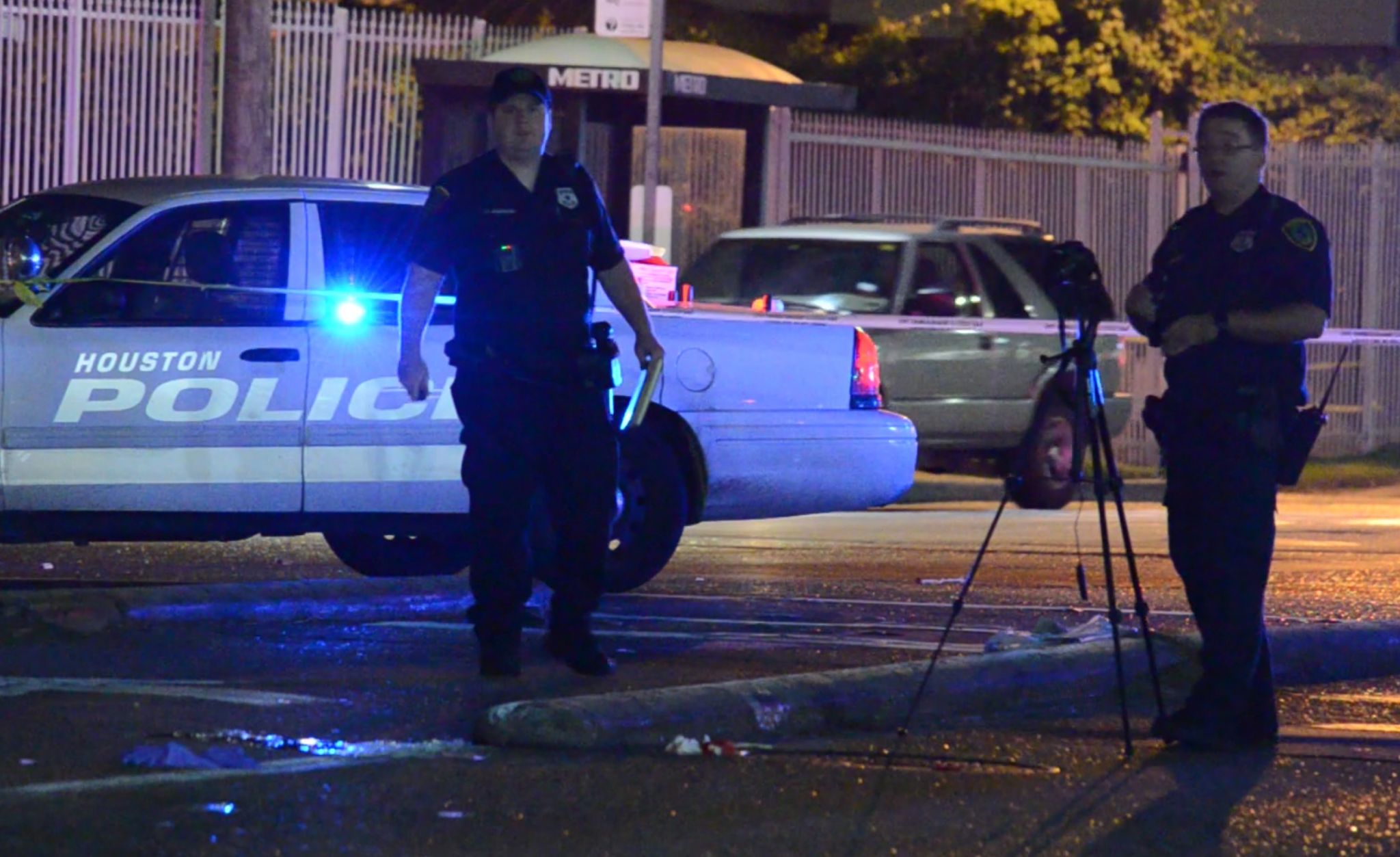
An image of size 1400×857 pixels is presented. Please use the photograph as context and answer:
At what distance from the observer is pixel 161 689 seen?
5.74 meters

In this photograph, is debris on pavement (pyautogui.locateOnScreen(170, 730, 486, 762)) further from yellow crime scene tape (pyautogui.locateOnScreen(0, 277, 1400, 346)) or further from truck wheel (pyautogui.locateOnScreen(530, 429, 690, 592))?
truck wheel (pyautogui.locateOnScreen(530, 429, 690, 592))

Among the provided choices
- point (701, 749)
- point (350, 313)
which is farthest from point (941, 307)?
point (701, 749)

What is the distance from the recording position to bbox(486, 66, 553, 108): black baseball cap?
596cm

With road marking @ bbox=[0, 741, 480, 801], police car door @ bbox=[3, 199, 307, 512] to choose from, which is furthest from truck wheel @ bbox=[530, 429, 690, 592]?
road marking @ bbox=[0, 741, 480, 801]

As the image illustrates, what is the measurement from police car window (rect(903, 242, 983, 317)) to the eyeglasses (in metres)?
8.25

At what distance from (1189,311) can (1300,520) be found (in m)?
8.81

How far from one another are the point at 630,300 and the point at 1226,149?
1.79m

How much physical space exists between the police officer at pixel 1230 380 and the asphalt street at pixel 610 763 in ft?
0.78

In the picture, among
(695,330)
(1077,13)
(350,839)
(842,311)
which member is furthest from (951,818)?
(1077,13)

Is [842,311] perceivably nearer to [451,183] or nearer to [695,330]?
[695,330]

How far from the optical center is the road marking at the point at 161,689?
5602mm

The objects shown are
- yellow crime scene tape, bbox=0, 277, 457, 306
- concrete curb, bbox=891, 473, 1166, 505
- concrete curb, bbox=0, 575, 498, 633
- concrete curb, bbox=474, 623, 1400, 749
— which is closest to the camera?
concrete curb, bbox=474, 623, 1400, 749

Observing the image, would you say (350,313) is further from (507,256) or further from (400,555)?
(507,256)

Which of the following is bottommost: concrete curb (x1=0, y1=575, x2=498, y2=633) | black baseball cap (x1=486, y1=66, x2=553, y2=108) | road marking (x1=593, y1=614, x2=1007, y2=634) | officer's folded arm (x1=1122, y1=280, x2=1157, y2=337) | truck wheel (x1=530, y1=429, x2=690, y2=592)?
road marking (x1=593, y1=614, x2=1007, y2=634)
